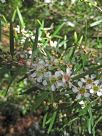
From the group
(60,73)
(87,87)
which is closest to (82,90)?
(87,87)

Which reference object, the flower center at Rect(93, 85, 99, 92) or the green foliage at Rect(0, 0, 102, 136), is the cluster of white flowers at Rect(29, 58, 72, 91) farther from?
the flower center at Rect(93, 85, 99, 92)

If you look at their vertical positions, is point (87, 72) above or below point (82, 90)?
above

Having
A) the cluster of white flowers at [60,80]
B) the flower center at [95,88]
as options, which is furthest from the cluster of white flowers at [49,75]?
the flower center at [95,88]

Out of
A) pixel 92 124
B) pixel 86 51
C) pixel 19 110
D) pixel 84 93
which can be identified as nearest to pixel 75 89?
pixel 84 93

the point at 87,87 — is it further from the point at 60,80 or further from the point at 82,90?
the point at 60,80

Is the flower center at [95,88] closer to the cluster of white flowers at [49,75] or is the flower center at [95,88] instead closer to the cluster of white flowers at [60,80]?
the cluster of white flowers at [60,80]

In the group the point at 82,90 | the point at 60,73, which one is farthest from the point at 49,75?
the point at 82,90

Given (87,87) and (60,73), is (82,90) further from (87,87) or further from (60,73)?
(60,73)

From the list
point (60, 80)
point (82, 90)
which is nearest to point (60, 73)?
point (60, 80)
